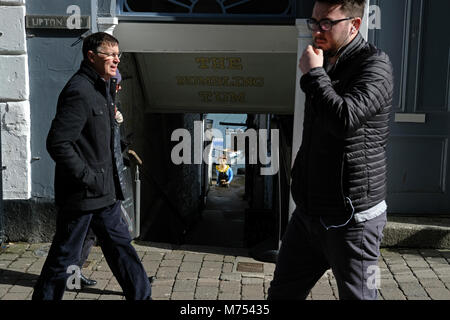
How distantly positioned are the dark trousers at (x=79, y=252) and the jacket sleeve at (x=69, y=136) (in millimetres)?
304

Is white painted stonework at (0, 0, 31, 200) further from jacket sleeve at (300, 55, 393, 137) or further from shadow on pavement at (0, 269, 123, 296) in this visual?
jacket sleeve at (300, 55, 393, 137)

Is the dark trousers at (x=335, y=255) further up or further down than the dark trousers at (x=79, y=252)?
further up

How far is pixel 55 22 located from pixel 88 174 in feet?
7.96

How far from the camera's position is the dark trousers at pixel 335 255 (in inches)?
103

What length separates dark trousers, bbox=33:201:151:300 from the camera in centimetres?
371

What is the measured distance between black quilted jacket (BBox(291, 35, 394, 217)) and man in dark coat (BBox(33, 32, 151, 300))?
1.53 meters

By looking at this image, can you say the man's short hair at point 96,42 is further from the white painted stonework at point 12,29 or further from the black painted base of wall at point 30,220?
the black painted base of wall at point 30,220

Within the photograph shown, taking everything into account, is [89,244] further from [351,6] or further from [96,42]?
[351,6]

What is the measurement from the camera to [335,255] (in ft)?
8.72

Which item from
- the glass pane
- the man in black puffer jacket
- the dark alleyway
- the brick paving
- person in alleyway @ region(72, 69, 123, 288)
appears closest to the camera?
the man in black puffer jacket

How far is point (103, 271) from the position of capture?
16.5 ft

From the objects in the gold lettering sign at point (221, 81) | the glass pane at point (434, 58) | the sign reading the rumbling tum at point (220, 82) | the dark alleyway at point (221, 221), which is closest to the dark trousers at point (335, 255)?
the glass pane at point (434, 58)

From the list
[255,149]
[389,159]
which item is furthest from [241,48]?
[255,149]

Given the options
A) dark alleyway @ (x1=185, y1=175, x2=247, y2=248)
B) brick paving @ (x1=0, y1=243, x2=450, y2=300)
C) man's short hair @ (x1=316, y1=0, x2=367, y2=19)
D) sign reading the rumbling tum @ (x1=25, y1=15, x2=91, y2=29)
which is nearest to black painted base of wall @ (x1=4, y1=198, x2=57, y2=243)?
brick paving @ (x1=0, y1=243, x2=450, y2=300)
